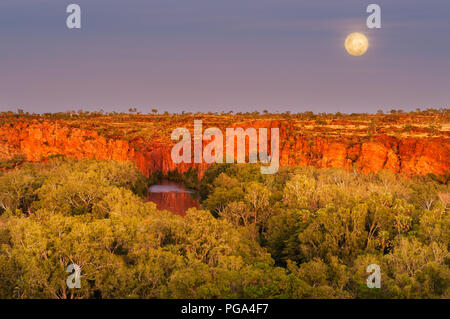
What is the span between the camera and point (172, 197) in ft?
211

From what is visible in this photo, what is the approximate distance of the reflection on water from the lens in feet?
185

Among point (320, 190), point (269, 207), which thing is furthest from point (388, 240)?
point (269, 207)

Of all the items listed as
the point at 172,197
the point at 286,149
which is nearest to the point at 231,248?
the point at 172,197

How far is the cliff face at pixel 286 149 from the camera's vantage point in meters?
59.3

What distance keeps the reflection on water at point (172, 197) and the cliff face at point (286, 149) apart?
5110 mm

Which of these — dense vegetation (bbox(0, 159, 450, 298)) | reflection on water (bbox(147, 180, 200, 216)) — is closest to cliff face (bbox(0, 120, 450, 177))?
reflection on water (bbox(147, 180, 200, 216))

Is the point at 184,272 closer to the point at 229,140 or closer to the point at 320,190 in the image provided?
the point at 320,190

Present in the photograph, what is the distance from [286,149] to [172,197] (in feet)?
72.3

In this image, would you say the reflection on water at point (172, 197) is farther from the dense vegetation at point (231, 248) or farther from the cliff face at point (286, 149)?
the dense vegetation at point (231, 248)

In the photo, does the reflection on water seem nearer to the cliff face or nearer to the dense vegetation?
the cliff face

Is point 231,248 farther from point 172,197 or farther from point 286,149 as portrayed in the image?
point 286,149

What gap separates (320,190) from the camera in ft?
116

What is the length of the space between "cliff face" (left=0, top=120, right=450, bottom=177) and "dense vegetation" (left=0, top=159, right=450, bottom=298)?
23.7 meters
